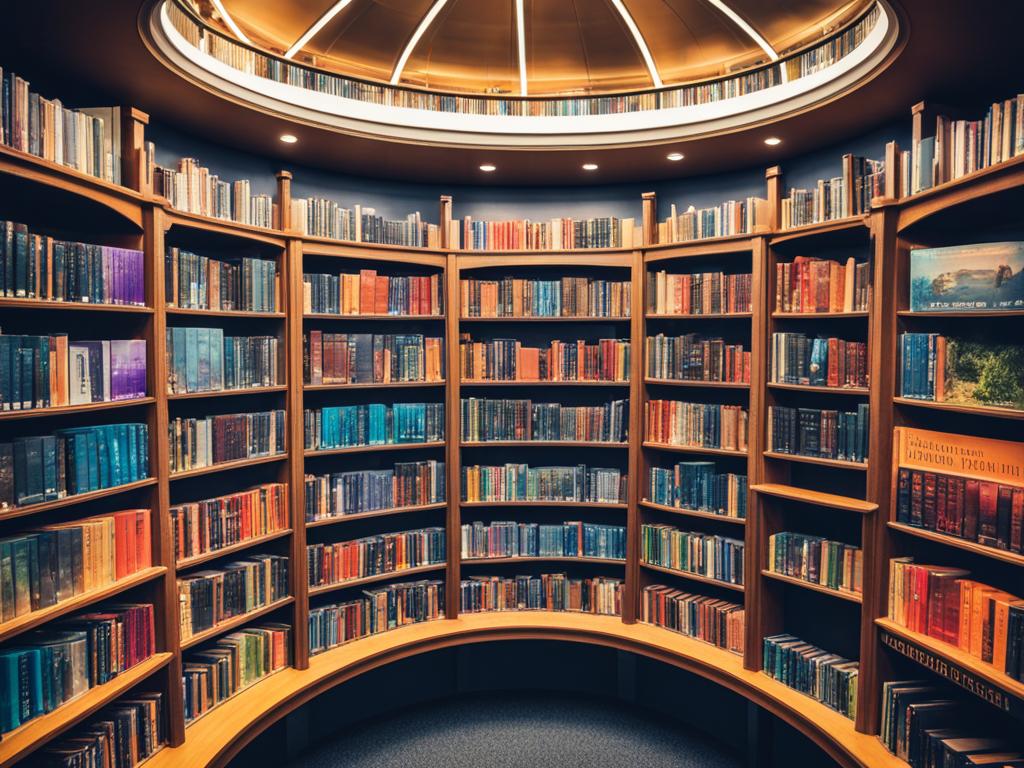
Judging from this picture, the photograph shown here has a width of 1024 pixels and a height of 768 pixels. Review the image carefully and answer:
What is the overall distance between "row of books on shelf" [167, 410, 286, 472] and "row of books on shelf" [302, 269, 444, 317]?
652 mm

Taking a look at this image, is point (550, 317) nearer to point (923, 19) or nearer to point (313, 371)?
point (313, 371)

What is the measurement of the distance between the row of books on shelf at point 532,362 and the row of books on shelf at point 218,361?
113 centimetres

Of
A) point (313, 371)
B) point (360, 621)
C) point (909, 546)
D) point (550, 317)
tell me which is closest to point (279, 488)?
point (313, 371)

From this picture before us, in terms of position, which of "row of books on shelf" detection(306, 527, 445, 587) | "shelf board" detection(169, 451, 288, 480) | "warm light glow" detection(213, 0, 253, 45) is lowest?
"row of books on shelf" detection(306, 527, 445, 587)

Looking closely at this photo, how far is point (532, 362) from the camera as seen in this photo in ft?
13.9

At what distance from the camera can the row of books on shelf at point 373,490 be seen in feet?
12.7

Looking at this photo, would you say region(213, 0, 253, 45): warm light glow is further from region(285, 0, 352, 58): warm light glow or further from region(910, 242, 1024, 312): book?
region(910, 242, 1024, 312): book

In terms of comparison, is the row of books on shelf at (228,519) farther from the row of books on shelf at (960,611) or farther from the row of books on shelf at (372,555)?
the row of books on shelf at (960,611)

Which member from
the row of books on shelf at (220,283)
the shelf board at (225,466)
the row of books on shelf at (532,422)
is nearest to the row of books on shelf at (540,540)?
the row of books on shelf at (532,422)

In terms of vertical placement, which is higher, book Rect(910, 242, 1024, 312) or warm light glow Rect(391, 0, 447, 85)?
warm light glow Rect(391, 0, 447, 85)

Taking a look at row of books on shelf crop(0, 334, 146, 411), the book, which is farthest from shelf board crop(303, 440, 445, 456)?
the book

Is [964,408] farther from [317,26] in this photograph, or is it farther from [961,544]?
[317,26]

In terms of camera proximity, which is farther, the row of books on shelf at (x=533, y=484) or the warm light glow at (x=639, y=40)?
the row of books on shelf at (x=533, y=484)

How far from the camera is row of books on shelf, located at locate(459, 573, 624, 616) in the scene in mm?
4314
